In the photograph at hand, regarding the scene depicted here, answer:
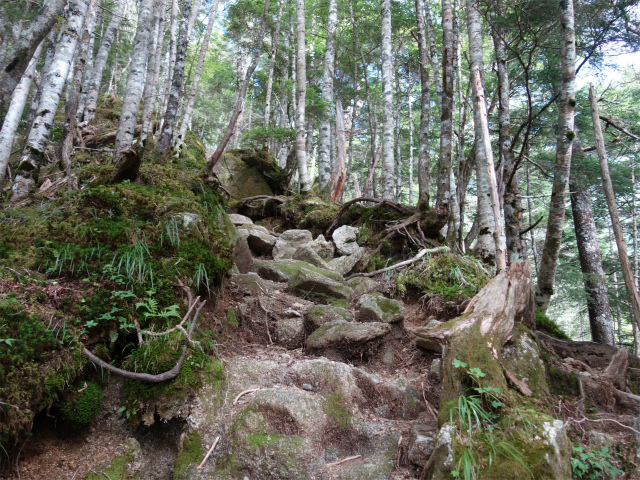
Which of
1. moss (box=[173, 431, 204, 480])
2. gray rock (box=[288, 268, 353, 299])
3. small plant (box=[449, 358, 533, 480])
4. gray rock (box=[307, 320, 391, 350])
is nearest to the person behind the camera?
small plant (box=[449, 358, 533, 480])

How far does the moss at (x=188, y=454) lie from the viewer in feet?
7.94

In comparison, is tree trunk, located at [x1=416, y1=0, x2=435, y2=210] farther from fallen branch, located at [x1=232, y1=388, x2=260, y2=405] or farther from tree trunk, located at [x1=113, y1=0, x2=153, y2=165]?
tree trunk, located at [x1=113, y1=0, x2=153, y2=165]

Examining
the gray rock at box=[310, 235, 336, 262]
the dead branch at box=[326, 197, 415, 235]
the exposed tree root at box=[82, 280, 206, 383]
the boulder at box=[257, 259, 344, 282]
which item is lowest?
the exposed tree root at box=[82, 280, 206, 383]

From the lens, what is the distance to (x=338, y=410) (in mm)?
2969

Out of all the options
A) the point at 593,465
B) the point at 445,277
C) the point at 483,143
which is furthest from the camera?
the point at 483,143

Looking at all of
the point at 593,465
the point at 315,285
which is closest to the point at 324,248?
the point at 315,285

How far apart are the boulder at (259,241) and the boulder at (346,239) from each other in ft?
4.57

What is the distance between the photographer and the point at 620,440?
2.57 metres

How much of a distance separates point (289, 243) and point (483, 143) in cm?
420

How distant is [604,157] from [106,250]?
6321mm

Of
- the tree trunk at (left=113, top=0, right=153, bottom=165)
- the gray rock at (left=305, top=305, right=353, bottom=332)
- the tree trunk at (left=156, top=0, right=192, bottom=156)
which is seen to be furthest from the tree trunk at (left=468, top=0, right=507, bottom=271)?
the tree trunk at (left=113, top=0, right=153, bottom=165)

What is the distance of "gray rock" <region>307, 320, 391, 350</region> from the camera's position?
4.01m

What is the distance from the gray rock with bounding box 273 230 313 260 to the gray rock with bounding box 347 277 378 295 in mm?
1609

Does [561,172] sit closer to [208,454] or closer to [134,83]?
[208,454]
